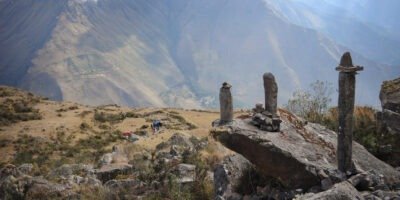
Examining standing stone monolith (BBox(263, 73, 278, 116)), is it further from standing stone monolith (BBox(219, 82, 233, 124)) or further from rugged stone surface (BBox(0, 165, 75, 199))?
standing stone monolith (BBox(219, 82, 233, 124))

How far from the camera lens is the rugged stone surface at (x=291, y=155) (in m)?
11.4

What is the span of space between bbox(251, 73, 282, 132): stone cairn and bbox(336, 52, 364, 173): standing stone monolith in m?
1.74

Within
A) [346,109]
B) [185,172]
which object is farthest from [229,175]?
[185,172]

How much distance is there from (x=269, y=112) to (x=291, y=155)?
2371mm

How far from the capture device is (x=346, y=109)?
39.1ft

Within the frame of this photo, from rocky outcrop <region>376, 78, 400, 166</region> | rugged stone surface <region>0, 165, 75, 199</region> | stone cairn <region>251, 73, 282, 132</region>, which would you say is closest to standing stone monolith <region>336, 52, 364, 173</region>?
stone cairn <region>251, 73, 282, 132</region>

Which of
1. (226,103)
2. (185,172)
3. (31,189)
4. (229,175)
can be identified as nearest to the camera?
(229,175)

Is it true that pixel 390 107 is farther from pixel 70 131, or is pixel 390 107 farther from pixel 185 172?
pixel 70 131

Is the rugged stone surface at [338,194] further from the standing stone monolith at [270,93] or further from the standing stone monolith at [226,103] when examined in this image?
the standing stone monolith at [226,103]

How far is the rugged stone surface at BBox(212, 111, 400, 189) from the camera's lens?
37.6ft

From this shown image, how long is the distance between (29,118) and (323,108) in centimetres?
3769

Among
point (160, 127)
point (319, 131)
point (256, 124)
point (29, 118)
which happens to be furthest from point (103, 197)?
point (29, 118)

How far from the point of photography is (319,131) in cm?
1395

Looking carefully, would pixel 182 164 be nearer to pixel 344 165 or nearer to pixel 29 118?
pixel 344 165
